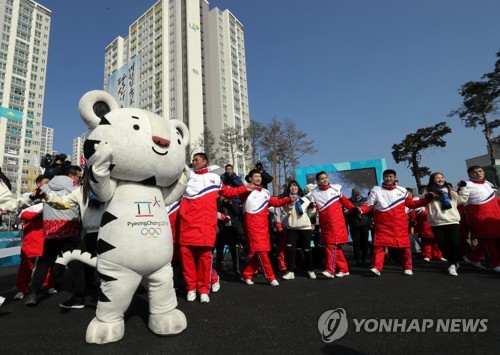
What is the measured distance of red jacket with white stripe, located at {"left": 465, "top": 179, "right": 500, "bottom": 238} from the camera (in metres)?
4.77

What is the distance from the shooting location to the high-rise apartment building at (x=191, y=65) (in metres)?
46.7

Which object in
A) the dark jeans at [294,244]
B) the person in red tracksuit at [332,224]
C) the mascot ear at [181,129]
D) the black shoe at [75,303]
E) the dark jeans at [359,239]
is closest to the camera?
the mascot ear at [181,129]

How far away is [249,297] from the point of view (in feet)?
11.9

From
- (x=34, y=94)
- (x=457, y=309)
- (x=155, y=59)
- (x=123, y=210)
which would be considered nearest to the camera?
(x=123, y=210)

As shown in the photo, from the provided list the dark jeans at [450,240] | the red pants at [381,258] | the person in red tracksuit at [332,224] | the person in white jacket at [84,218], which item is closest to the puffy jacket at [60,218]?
the person in white jacket at [84,218]

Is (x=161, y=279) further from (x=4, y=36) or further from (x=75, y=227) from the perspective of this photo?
(x=4, y=36)

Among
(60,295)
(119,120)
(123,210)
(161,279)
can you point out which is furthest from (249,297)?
(60,295)

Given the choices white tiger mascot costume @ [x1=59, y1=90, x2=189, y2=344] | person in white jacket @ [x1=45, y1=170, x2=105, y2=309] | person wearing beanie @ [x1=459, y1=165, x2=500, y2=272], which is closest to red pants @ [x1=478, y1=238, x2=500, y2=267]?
person wearing beanie @ [x1=459, y1=165, x2=500, y2=272]

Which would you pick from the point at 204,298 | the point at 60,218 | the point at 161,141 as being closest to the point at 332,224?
the point at 204,298

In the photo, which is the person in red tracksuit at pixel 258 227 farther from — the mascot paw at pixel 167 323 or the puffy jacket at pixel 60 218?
the puffy jacket at pixel 60 218

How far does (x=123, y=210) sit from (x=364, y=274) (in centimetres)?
425

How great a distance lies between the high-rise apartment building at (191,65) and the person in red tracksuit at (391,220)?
128 feet

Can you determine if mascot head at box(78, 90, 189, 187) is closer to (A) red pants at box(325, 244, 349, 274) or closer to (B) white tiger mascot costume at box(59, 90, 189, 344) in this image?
(B) white tiger mascot costume at box(59, 90, 189, 344)

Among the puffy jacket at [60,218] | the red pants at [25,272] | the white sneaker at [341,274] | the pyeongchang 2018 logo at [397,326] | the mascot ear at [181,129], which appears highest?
the mascot ear at [181,129]
